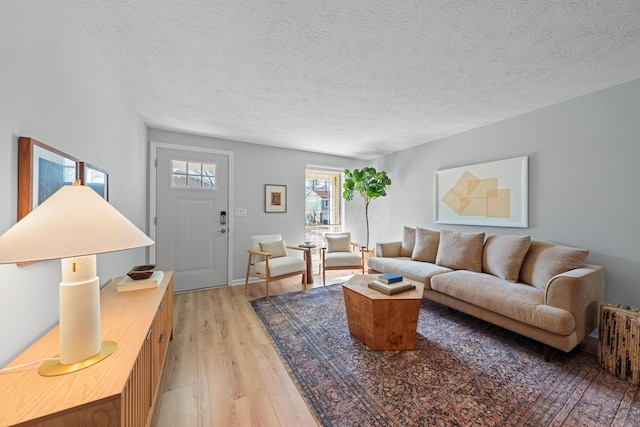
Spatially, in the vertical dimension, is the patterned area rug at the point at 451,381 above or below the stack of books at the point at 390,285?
below


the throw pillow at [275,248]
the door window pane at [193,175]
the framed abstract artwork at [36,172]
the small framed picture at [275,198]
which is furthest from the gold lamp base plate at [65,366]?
the small framed picture at [275,198]

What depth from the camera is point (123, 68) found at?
6.29ft

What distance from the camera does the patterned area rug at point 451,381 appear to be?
1.39 m

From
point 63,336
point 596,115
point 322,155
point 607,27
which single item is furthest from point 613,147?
point 63,336

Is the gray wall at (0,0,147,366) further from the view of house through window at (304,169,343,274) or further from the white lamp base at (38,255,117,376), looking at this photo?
the view of house through window at (304,169,343,274)

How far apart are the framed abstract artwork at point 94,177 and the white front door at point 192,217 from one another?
1579 millimetres

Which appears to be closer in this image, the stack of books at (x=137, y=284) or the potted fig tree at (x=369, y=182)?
the stack of books at (x=137, y=284)

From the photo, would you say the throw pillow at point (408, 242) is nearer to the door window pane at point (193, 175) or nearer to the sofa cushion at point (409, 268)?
the sofa cushion at point (409, 268)

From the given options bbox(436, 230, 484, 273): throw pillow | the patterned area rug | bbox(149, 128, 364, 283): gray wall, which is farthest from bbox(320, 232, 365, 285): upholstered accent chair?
the patterned area rug

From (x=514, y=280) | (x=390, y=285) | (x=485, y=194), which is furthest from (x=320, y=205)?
(x=514, y=280)

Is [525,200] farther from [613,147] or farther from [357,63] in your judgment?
[357,63]

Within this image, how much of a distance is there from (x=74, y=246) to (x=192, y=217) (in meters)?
2.91

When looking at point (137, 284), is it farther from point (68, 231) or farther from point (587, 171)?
point (587, 171)

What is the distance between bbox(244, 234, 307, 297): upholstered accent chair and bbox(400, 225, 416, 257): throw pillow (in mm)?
1544
